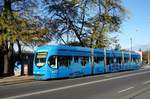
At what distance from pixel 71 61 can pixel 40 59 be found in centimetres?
421

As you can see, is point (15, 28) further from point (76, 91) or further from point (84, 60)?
point (76, 91)

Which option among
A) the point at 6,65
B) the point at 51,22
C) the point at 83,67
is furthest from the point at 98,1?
the point at 6,65

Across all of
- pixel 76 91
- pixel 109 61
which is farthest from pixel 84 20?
pixel 76 91

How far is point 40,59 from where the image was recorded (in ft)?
114

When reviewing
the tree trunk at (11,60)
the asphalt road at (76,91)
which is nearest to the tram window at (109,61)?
the tree trunk at (11,60)

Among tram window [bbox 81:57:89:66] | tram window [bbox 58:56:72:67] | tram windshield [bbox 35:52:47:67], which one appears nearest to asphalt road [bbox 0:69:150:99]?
tram windshield [bbox 35:52:47:67]

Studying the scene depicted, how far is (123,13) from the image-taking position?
62.7 metres

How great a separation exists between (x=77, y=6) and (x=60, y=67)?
915 inches

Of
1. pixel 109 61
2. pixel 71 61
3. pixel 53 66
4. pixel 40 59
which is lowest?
pixel 53 66

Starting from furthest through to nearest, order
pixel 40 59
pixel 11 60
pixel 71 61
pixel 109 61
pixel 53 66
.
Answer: pixel 109 61
pixel 11 60
pixel 71 61
pixel 40 59
pixel 53 66

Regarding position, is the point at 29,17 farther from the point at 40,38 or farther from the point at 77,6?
the point at 77,6

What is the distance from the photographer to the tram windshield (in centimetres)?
3431

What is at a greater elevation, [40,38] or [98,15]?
[98,15]

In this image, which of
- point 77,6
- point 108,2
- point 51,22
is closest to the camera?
point 51,22
